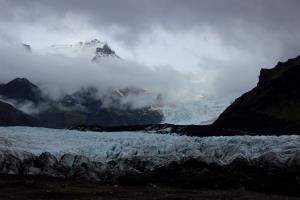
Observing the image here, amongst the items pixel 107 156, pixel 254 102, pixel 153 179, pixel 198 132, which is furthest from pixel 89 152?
pixel 254 102

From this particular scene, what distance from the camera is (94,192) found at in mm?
37719

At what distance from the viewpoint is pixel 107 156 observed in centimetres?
5766

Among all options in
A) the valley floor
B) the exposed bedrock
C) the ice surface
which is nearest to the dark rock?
the exposed bedrock

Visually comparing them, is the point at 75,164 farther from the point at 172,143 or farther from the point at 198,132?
the point at 198,132

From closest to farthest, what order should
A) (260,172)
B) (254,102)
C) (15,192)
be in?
1. (15,192)
2. (260,172)
3. (254,102)

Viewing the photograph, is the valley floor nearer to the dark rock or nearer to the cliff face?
the dark rock

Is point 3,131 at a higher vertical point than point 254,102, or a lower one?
lower

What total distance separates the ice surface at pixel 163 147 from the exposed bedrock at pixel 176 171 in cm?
138

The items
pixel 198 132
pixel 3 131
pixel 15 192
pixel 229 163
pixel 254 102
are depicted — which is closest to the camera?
pixel 15 192

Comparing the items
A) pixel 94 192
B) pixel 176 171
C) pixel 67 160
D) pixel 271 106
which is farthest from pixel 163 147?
pixel 271 106

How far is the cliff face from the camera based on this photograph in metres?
124

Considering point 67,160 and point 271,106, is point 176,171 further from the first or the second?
point 271,106

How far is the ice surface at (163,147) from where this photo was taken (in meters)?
50.2

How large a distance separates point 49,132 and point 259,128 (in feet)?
190
